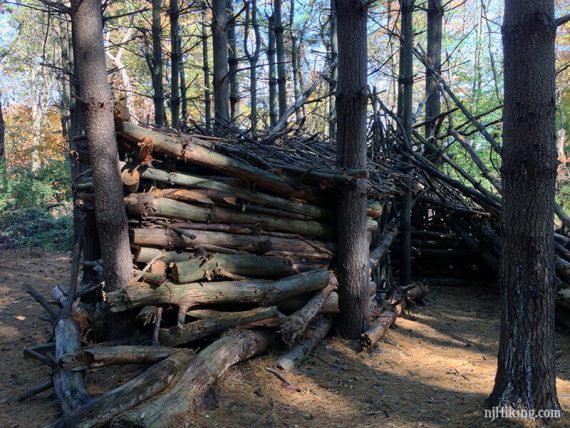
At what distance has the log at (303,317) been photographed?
444 centimetres

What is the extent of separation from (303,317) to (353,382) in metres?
0.74

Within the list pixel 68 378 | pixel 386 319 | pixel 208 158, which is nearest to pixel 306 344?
pixel 386 319

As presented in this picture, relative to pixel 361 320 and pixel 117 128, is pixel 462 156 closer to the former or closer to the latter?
pixel 361 320

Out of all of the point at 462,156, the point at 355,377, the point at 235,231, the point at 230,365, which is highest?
the point at 462,156

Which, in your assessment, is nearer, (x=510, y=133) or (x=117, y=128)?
(x=510, y=133)

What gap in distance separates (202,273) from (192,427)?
1.46 meters

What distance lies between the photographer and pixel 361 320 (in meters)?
5.50

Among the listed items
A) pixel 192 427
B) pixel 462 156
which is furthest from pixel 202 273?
pixel 462 156

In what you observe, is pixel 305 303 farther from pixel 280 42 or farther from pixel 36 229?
pixel 36 229

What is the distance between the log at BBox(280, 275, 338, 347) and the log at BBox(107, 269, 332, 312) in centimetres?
10

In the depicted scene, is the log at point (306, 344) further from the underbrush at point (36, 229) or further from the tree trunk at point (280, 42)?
the underbrush at point (36, 229)

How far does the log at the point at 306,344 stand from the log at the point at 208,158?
1.42 metres

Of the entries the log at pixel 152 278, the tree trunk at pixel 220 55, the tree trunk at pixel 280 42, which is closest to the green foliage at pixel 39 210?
the tree trunk at pixel 220 55

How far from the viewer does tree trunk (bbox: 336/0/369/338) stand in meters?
5.16
